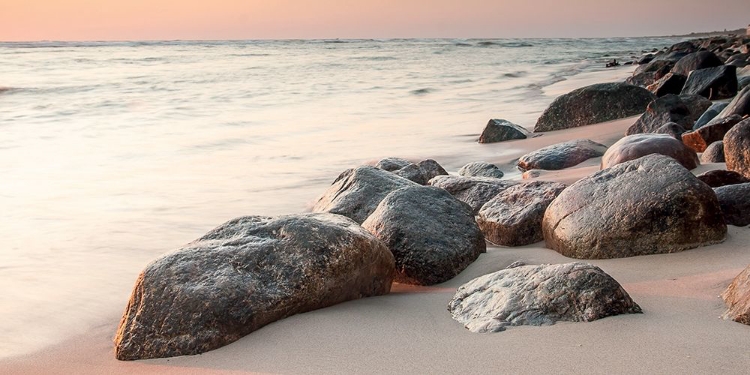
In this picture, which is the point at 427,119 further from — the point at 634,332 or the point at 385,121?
the point at 634,332

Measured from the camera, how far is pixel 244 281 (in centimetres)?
278

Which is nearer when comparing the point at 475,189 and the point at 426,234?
the point at 426,234

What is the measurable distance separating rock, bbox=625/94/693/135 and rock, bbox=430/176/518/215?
9.67 feet

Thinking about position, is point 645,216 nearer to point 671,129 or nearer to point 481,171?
point 481,171

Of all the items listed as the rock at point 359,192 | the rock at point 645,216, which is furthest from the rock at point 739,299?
the rock at point 359,192

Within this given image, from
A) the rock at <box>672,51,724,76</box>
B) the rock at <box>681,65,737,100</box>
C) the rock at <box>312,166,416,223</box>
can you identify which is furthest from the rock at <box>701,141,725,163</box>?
the rock at <box>672,51,724,76</box>

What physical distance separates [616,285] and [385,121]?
8.66 m

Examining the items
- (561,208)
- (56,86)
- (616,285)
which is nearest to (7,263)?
(561,208)

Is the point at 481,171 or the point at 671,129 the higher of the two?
the point at 671,129

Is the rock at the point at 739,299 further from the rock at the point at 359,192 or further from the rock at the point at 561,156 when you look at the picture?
the rock at the point at 561,156

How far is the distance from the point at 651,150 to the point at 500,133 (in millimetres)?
3433

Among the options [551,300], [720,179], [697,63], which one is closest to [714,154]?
[720,179]

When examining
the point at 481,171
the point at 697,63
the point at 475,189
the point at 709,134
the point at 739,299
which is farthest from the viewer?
the point at 697,63

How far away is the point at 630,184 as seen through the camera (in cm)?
336
